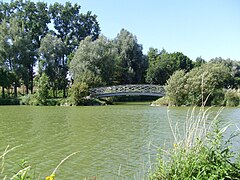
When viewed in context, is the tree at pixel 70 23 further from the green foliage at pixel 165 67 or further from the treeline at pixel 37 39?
the green foliage at pixel 165 67

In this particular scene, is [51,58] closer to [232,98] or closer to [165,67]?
[165,67]

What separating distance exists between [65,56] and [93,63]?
7.77 metres

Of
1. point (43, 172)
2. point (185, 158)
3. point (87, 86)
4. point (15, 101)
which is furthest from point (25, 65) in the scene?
point (185, 158)

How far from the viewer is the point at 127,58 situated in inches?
1585

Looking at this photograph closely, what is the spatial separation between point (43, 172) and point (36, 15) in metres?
37.2

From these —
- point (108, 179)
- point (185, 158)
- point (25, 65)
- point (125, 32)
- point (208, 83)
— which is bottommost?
point (108, 179)

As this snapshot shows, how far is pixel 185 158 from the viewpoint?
422 cm

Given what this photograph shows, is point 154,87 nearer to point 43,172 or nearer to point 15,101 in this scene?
point 15,101

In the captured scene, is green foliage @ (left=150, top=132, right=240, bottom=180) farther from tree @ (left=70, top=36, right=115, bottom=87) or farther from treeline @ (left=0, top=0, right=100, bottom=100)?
treeline @ (left=0, top=0, right=100, bottom=100)

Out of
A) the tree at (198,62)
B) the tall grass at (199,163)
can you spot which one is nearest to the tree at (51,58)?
the tree at (198,62)

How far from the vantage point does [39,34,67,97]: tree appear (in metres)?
35.6

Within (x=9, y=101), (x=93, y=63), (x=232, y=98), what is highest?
(x=93, y=63)

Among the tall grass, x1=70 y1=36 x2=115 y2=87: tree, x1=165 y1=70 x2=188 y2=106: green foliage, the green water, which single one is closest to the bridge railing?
x1=70 y1=36 x2=115 y2=87: tree

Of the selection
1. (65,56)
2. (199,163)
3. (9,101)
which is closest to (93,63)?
(65,56)
